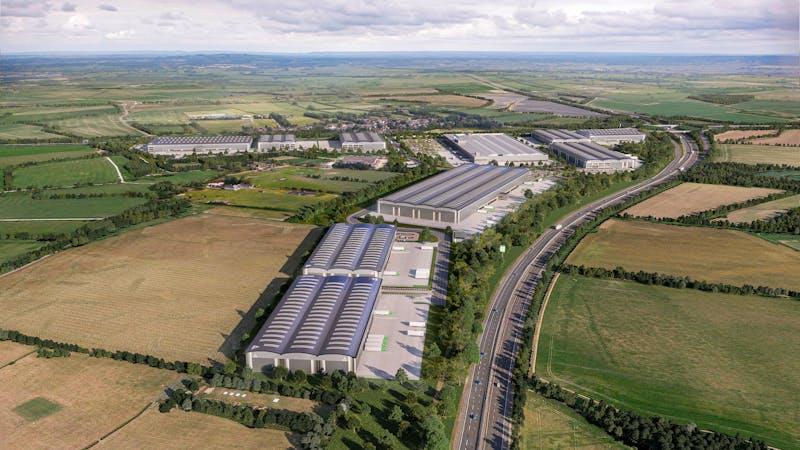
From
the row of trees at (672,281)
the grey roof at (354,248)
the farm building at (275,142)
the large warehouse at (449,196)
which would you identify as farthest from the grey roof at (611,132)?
the grey roof at (354,248)

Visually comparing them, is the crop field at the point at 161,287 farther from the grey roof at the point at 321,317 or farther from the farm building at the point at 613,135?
the farm building at the point at 613,135

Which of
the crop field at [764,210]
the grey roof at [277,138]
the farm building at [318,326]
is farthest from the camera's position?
the grey roof at [277,138]

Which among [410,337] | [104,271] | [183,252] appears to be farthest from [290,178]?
[410,337]

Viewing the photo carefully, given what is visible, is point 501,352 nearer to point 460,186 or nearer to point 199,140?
point 460,186

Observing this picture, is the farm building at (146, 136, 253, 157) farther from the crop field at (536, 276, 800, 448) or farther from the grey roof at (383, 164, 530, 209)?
the crop field at (536, 276, 800, 448)

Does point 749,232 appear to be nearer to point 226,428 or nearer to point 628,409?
point 628,409

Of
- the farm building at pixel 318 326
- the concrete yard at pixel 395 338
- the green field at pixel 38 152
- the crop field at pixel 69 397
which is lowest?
the crop field at pixel 69 397

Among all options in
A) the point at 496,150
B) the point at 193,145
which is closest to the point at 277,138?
the point at 193,145
